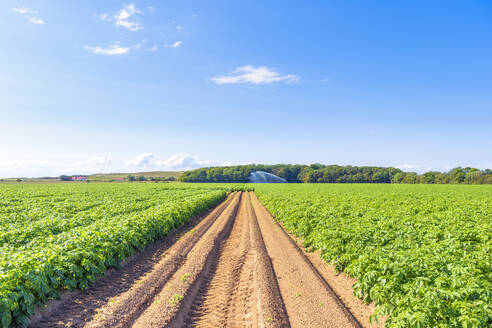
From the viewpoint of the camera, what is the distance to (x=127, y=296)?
7148 mm

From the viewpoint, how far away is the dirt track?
6066mm

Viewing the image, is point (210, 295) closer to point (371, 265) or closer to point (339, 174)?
point (371, 265)

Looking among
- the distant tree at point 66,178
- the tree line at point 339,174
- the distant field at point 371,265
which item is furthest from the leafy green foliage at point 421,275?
the distant tree at point 66,178

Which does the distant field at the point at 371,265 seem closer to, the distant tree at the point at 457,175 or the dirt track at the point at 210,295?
the dirt track at the point at 210,295

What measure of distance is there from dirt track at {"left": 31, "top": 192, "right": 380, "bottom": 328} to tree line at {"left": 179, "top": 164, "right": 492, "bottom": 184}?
344 feet

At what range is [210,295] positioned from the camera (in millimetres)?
7574

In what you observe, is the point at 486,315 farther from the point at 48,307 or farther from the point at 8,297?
the point at 48,307

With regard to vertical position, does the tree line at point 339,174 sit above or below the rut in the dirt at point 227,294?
above

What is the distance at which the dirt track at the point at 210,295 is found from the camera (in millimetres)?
6066

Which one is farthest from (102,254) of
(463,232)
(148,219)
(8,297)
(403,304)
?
(463,232)

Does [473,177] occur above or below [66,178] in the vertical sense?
above

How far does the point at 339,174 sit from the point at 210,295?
124328 millimetres

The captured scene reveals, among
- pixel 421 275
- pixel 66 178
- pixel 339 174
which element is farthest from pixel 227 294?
pixel 66 178

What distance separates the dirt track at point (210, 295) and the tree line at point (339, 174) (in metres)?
105
